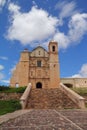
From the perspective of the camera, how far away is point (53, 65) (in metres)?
40.4

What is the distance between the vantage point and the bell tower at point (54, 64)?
3931 cm

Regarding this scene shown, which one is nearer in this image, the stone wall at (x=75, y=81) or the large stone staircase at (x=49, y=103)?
the large stone staircase at (x=49, y=103)

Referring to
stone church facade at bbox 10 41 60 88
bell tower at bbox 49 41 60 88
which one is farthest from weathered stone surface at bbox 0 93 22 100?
bell tower at bbox 49 41 60 88

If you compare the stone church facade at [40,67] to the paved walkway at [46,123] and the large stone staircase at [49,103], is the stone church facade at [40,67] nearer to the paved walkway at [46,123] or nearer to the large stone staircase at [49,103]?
the large stone staircase at [49,103]

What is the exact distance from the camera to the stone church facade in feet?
129

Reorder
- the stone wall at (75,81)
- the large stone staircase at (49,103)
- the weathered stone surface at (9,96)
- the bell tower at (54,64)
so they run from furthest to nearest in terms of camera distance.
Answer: the stone wall at (75,81), the bell tower at (54,64), the weathered stone surface at (9,96), the large stone staircase at (49,103)

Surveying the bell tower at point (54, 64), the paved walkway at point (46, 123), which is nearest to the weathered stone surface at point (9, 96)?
the paved walkway at point (46, 123)

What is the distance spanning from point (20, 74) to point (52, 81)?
18.0 ft

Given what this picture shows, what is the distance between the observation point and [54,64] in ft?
133

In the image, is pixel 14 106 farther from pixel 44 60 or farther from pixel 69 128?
pixel 44 60

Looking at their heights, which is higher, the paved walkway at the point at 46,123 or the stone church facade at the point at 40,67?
the stone church facade at the point at 40,67

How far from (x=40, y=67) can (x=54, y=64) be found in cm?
246

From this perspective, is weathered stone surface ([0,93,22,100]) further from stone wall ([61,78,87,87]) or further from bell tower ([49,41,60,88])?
stone wall ([61,78,87,87])

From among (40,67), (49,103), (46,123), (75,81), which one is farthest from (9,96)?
(75,81)
